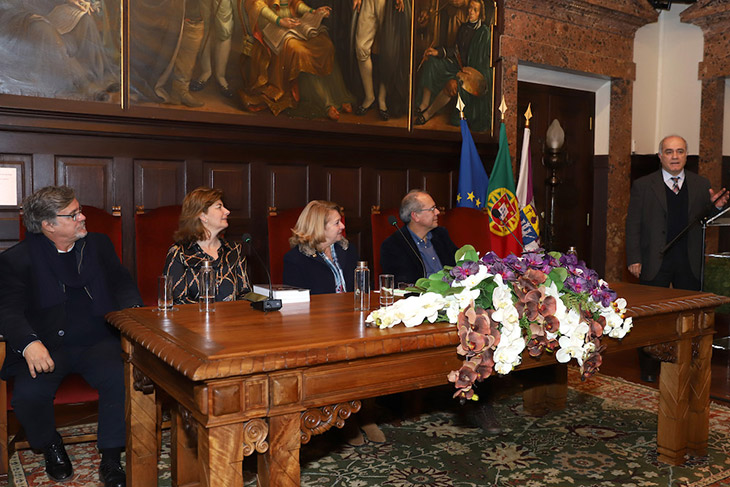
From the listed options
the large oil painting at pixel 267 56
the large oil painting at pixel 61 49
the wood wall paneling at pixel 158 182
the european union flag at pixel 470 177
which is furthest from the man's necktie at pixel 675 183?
the large oil painting at pixel 61 49

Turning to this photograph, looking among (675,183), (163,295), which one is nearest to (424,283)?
(163,295)

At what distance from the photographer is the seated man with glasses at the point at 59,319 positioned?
276cm

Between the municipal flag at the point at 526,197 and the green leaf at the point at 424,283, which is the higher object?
the municipal flag at the point at 526,197

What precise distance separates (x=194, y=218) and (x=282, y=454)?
5.93ft

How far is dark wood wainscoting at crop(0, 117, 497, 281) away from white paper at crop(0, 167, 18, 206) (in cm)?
3

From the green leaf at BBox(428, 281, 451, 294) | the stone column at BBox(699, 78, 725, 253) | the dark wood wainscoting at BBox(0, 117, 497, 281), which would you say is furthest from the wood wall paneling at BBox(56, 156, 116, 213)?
the stone column at BBox(699, 78, 725, 253)

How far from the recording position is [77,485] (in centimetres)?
279

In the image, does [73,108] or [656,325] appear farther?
[73,108]

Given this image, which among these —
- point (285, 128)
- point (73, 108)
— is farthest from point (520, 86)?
point (73, 108)

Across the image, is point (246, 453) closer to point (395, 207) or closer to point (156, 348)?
point (156, 348)

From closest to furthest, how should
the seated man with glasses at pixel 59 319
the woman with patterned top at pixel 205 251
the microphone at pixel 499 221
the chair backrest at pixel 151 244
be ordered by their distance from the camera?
the seated man with glasses at pixel 59 319, the woman with patterned top at pixel 205 251, the chair backrest at pixel 151 244, the microphone at pixel 499 221

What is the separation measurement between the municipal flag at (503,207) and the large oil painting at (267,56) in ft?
1.40

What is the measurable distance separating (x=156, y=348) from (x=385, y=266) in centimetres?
217

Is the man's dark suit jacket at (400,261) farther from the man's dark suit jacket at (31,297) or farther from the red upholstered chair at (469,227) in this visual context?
the man's dark suit jacket at (31,297)
